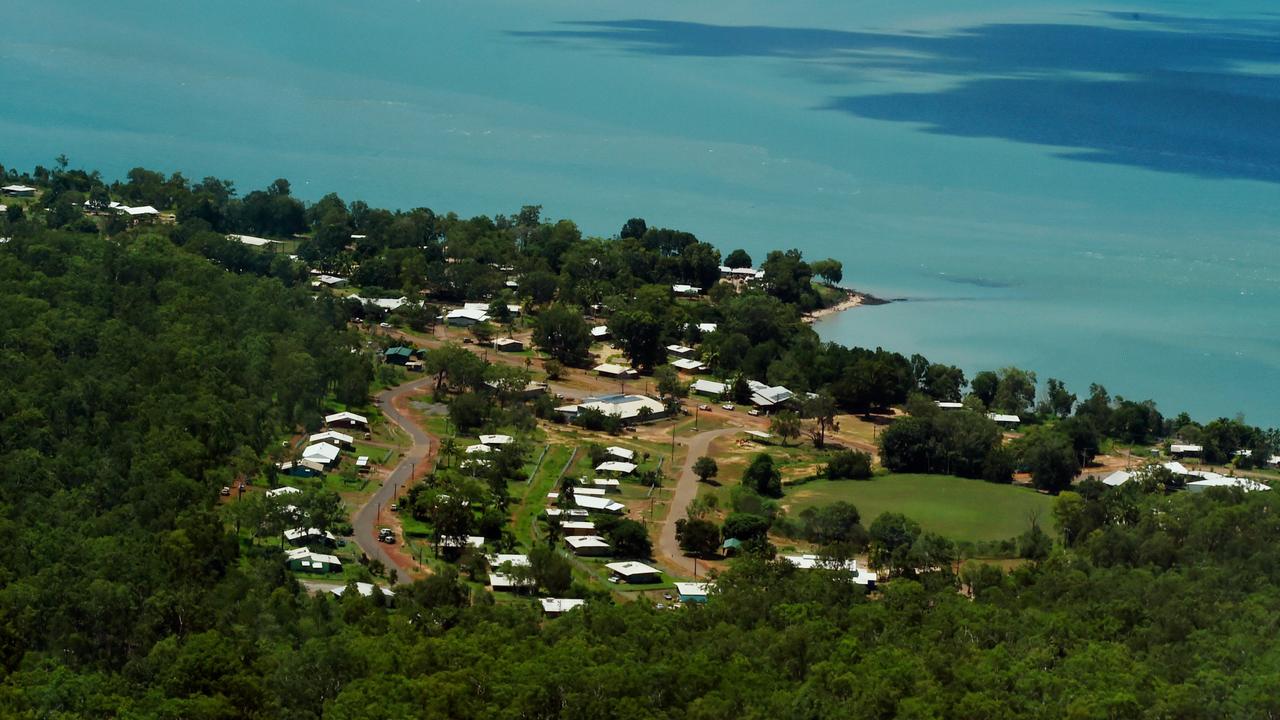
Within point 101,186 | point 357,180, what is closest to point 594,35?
point 357,180

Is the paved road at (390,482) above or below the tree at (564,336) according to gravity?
below

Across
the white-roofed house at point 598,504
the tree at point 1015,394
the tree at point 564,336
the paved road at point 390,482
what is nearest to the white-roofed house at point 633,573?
the white-roofed house at point 598,504

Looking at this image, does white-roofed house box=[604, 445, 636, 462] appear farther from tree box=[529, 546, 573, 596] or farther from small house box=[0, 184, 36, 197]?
small house box=[0, 184, 36, 197]

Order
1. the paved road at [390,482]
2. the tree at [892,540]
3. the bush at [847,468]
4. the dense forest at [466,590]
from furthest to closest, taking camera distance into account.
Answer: the bush at [847,468]
the tree at [892,540]
the paved road at [390,482]
the dense forest at [466,590]

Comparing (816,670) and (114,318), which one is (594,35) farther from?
(816,670)

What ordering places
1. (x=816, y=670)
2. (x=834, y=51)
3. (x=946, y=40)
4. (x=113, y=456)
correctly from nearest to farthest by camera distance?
(x=816, y=670) → (x=113, y=456) → (x=834, y=51) → (x=946, y=40)

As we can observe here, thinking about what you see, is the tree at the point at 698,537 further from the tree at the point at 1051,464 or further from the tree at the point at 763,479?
the tree at the point at 1051,464
